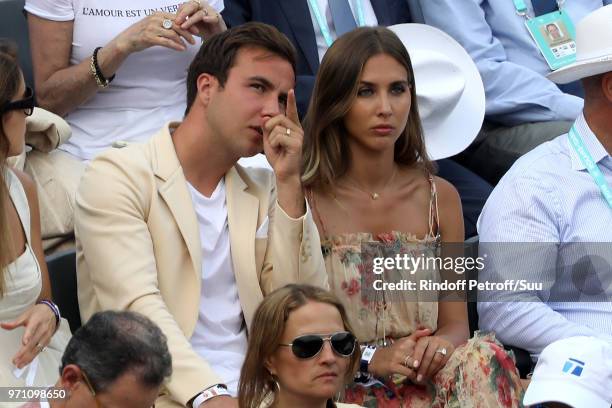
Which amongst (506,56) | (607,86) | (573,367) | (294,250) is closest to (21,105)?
(294,250)

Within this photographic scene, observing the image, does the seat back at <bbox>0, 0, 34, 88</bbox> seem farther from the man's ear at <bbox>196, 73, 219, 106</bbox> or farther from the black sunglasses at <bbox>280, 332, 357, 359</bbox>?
the black sunglasses at <bbox>280, 332, 357, 359</bbox>

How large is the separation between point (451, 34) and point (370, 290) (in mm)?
1979

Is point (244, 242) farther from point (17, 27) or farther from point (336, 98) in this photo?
point (17, 27)

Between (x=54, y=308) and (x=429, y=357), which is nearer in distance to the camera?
(x=54, y=308)

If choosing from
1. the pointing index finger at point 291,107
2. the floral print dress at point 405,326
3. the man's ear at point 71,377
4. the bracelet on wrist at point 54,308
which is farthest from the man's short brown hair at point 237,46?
the man's ear at point 71,377

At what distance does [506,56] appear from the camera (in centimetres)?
664

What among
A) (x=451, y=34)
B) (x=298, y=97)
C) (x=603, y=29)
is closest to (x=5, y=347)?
(x=298, y=97)

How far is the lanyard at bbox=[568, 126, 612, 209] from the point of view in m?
5.08

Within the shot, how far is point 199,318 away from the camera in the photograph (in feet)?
14.9

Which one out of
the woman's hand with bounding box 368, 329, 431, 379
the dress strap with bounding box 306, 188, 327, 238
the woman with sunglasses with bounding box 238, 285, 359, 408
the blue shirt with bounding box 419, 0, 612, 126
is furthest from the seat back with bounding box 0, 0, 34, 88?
the woman with sunglasses with bounding box 238, 285, 359, 408

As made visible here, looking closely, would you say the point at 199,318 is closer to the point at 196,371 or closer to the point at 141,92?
the point at 196,371

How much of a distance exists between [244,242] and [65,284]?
65 cm

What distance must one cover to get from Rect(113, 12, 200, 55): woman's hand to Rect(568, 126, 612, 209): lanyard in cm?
150

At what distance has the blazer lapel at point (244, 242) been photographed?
459 centimetres
